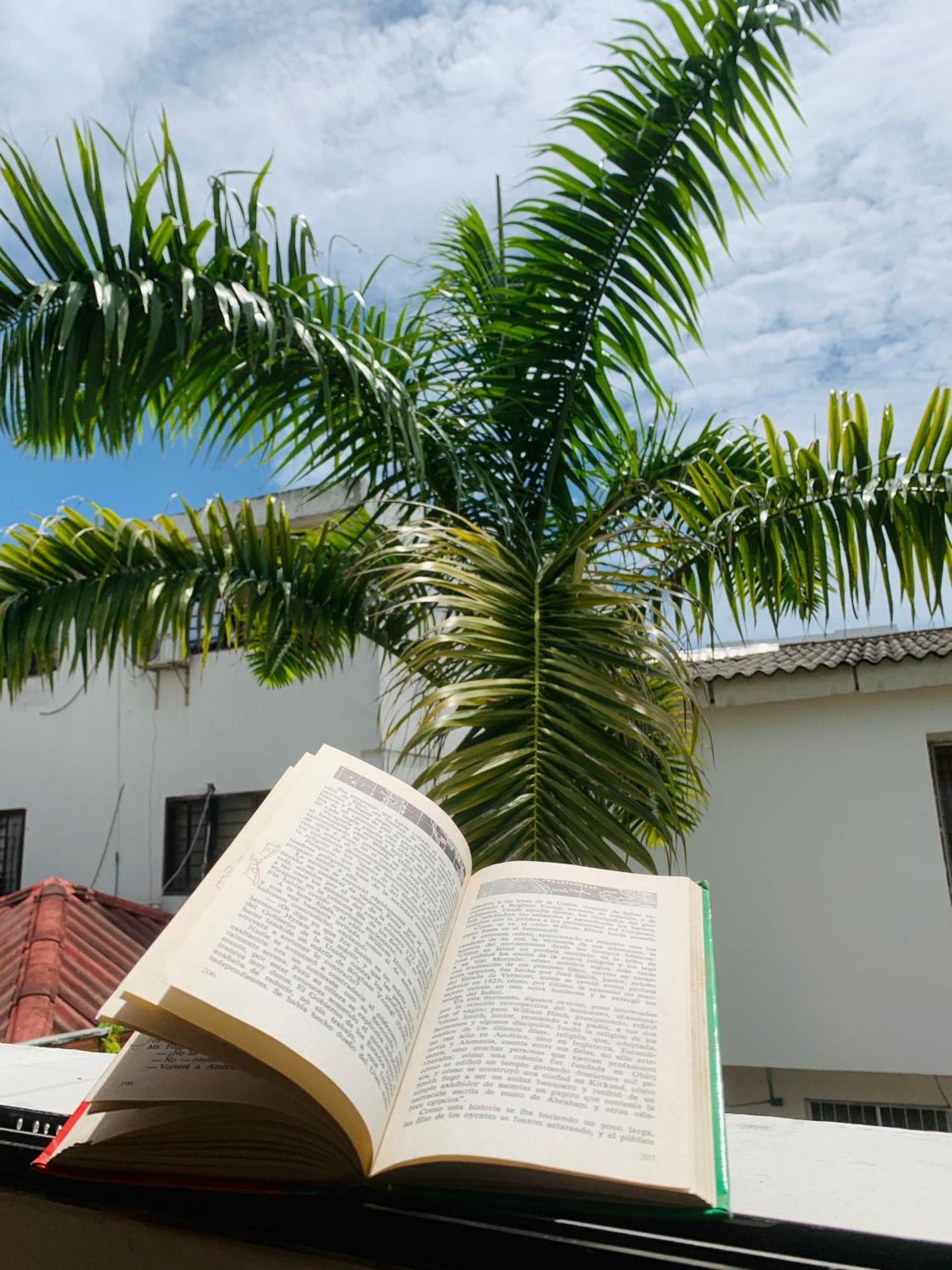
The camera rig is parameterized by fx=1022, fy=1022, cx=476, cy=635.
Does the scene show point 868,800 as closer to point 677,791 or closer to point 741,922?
point 741,922

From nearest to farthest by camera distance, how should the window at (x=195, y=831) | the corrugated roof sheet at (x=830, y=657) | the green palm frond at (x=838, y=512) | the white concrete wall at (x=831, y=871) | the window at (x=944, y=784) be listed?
the green palm frond at (x=838, y=512) < the white concrete wall at (x=831, y=871) < the corrugated roof sheet at (x=830, y=657) < the window at (x=944, y=784) < the window at (x=195, y=831)

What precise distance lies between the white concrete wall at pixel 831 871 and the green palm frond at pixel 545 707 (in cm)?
420

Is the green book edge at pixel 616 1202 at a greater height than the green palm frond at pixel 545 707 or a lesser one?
lesser

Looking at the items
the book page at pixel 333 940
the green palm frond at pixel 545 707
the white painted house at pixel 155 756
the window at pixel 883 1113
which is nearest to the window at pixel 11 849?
the white painted house at pixel 155 756

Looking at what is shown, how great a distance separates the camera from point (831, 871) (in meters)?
6.70

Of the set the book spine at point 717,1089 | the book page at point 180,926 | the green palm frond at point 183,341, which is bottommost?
the book spine at point 717,1089

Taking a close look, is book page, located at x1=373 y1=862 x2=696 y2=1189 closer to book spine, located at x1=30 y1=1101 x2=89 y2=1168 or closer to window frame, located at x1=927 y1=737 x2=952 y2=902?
book spine, located at x1=30 y1=1101 x2=89 y2=1168

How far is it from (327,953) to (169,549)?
3390mm

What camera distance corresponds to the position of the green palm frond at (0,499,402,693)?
3.98m

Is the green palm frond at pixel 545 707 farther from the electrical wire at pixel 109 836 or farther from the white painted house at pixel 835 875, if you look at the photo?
the electrical wire at pixel 109 836

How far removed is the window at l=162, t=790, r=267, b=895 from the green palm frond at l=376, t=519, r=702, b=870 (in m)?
7.01

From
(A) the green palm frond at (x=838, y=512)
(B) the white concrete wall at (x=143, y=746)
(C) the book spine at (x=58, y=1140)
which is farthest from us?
(B) the white concrete wall at (x=143, y=746)

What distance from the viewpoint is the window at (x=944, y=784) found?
22.2ft

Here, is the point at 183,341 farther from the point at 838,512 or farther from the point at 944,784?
the point at 944,784
